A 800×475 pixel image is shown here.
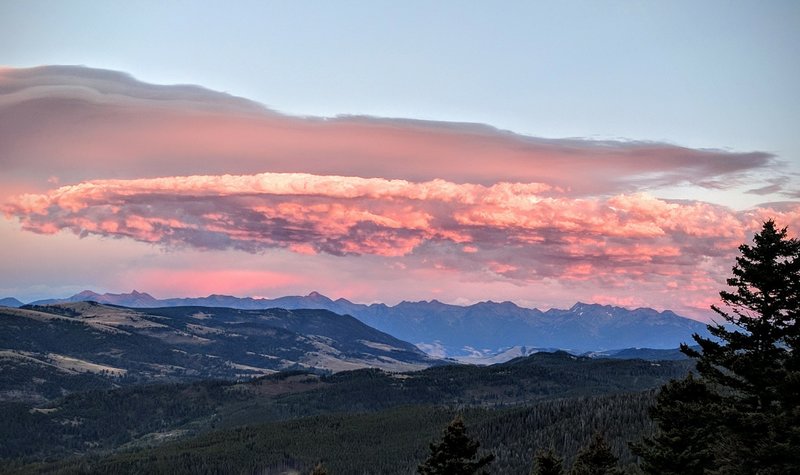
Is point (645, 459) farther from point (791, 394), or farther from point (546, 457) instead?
point (791, 394)

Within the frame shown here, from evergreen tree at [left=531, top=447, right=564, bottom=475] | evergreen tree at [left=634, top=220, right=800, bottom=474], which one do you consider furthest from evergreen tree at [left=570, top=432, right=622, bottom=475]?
evergreen tree at [left=634, top=220, right=800, bottom=474]

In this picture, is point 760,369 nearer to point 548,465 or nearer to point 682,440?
point 682,440

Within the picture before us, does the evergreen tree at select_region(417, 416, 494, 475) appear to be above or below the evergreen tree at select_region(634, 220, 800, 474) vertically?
below

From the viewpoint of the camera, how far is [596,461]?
54594 millimetres

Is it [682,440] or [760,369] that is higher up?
[760,369]

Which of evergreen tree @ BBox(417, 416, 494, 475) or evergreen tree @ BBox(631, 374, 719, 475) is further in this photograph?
evergreen tree @ BBox(631, 374, 719, 475)

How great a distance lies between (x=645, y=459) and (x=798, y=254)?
16.7m

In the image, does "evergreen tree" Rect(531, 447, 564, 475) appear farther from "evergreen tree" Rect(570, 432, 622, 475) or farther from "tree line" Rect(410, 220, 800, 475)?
"tree line" Rect(410, 220, 800, 475)

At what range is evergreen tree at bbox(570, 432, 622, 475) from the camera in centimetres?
5372

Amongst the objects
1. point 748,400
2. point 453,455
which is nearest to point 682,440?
point 748,400

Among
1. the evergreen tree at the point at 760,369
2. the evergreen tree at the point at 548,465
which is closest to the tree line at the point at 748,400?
the evergreen tree at the point at 760,369

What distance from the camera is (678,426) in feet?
145

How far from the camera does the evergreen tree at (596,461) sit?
53.7m

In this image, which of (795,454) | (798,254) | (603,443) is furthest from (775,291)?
(603,443)
